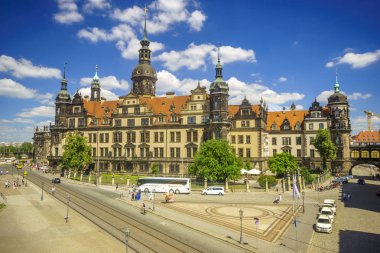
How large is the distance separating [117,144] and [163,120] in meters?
15.4

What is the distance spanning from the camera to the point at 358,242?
1148 inches

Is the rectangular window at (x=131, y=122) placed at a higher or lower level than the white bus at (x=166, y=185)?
higher

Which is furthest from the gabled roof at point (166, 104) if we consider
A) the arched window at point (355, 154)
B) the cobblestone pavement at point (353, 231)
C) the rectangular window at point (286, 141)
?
the arched window at point (355, 154)

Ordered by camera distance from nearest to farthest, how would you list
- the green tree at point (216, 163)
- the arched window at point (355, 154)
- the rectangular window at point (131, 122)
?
the green tree at point (216, 163) < the rectangular window at point (131, 122) < the arched window at point (355, 154)

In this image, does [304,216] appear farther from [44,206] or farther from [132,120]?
[132,120]

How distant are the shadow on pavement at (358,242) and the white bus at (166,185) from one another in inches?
1220

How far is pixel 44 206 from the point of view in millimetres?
45438

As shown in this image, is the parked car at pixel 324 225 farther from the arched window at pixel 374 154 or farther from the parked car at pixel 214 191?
the arched window at pixel 374 154

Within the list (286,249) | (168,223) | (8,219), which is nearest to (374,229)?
(286,249)

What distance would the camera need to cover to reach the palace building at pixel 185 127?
79875mm

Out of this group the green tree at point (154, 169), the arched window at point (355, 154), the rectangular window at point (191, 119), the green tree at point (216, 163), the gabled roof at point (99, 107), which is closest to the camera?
the green tree at point (216, 163)

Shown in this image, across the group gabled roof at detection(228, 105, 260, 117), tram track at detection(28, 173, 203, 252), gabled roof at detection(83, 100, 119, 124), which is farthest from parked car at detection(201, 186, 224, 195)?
gabled roof at detection(83, 100, 119, 124)

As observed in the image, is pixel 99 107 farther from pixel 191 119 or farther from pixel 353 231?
pixel 353 231

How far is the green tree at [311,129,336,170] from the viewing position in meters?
79.3
